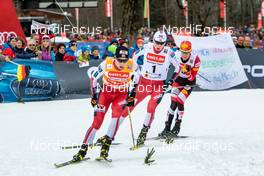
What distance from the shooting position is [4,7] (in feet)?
58.7

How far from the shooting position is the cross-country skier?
25.3 feet

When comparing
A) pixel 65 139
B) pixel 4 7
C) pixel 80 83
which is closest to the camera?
pixel 65 139

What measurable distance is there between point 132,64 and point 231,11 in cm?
5218

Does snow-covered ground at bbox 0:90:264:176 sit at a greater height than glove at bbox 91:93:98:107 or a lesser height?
lesser

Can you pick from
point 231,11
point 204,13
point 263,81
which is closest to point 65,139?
point 263,81

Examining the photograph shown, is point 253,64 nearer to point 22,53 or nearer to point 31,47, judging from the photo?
point 31,47

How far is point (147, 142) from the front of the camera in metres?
9.24

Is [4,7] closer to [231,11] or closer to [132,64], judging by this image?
[132,64]

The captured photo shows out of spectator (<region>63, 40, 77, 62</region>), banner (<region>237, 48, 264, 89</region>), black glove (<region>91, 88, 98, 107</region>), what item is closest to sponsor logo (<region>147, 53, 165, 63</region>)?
black glove (<region>91, 88, 98, 107</region>)

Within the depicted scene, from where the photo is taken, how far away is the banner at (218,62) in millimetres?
16203

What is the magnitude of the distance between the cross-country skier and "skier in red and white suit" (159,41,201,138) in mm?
1889

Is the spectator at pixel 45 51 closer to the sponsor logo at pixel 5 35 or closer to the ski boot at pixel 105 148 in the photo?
the sponsor logo at pixel 5 35
